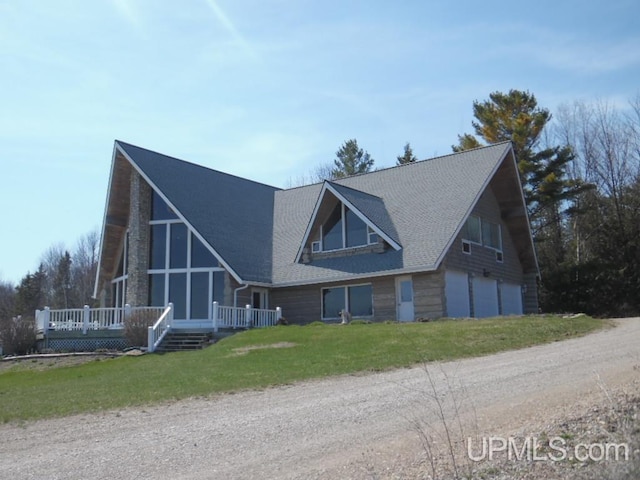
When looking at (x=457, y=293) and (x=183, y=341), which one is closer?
(x=183, y=341)

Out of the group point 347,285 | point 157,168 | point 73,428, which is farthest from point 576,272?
point 73,428

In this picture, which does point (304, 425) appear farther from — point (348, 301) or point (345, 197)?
point (345, 197)

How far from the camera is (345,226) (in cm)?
2695

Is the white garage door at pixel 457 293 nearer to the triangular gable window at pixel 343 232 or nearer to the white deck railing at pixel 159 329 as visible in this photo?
the triangular gable window at pixel 343 232

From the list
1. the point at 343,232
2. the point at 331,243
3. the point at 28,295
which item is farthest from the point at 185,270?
the point at 28,295

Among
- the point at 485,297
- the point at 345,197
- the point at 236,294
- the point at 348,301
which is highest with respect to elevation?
the point at 345,197

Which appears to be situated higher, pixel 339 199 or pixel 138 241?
pixel 339 199

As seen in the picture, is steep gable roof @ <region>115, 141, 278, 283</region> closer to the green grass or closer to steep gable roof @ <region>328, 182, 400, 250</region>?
steep gable roof @ <region>328, 182, 400, 250</region>

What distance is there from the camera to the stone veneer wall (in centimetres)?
2700

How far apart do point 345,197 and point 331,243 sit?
84.1 inches

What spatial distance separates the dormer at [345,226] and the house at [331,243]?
2.0 inches

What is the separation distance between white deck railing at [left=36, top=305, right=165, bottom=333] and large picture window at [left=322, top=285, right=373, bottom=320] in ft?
21.4

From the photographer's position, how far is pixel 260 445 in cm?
794

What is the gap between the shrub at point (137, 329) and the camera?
22719 mm
